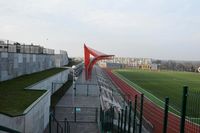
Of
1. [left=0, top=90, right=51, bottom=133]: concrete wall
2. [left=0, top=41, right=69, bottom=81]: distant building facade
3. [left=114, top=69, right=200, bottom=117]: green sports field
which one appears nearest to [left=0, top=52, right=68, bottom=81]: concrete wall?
[left=0, top=41, right=69, bottom=81]: distant building facade

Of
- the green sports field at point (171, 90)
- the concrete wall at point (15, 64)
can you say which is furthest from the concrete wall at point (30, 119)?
the concrete wall at point (15, 64)

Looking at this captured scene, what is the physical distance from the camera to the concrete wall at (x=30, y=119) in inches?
419

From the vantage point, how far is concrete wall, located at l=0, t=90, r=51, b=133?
10655 millimetres

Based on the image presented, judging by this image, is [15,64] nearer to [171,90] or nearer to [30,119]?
[30,119]

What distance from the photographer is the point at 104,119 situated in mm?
18281

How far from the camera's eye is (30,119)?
12234 mm

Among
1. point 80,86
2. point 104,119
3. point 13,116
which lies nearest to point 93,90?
point 80,86

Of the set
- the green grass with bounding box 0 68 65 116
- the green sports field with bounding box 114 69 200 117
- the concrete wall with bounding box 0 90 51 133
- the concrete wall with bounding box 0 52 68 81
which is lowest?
the green sports field with bounding box 114 69 200 117

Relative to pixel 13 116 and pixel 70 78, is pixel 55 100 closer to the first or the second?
pixel 13 116

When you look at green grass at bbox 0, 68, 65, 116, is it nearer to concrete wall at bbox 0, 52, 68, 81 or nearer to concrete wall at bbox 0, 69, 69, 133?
concrete wall at bbox 0, 69, 69, 133

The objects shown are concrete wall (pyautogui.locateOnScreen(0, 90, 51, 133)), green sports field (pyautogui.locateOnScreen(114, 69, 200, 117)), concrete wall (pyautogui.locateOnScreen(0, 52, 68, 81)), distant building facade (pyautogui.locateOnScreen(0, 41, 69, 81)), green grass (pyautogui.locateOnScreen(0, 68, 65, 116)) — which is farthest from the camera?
distant building facade (pyautogui.locateOnScreen(0, 41, 69, 81))

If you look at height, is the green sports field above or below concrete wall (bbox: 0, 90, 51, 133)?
below

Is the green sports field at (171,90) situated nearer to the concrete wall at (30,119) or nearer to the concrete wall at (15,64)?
the concrete wall at (30,119)

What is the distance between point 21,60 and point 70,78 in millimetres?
25579
